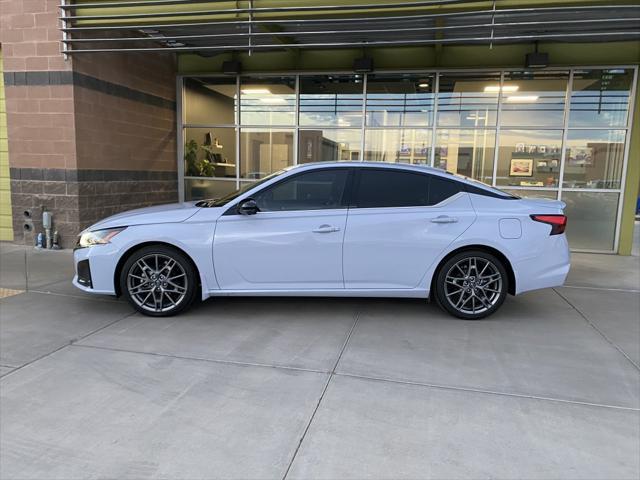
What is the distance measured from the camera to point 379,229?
4.91 meters

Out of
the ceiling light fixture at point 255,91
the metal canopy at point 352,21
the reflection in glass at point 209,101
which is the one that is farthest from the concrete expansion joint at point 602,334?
the reflection in glass at point 209,101

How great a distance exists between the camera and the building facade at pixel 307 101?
7.66 meters

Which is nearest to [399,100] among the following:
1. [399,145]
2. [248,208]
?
[399,145]

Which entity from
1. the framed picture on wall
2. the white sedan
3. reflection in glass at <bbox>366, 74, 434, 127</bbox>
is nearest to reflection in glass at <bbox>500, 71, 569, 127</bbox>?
the framed picture on wall

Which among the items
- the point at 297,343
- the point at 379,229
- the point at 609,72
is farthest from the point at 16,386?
the point at 609,72

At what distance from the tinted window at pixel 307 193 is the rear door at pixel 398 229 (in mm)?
198

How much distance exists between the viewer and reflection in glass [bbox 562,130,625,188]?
928 cm

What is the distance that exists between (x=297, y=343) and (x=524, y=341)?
83.7 inches

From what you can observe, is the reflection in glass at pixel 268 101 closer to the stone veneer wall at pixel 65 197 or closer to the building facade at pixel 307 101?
the building facade at pixel 307 101

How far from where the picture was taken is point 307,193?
16.6 feet

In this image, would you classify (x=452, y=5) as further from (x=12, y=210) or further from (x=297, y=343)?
(x=12, y=210)

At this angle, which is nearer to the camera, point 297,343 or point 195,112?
point 297,343

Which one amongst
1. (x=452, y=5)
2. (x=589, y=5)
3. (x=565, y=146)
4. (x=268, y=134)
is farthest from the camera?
(x=268, y=134)

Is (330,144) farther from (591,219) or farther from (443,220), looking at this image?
(443,220)
